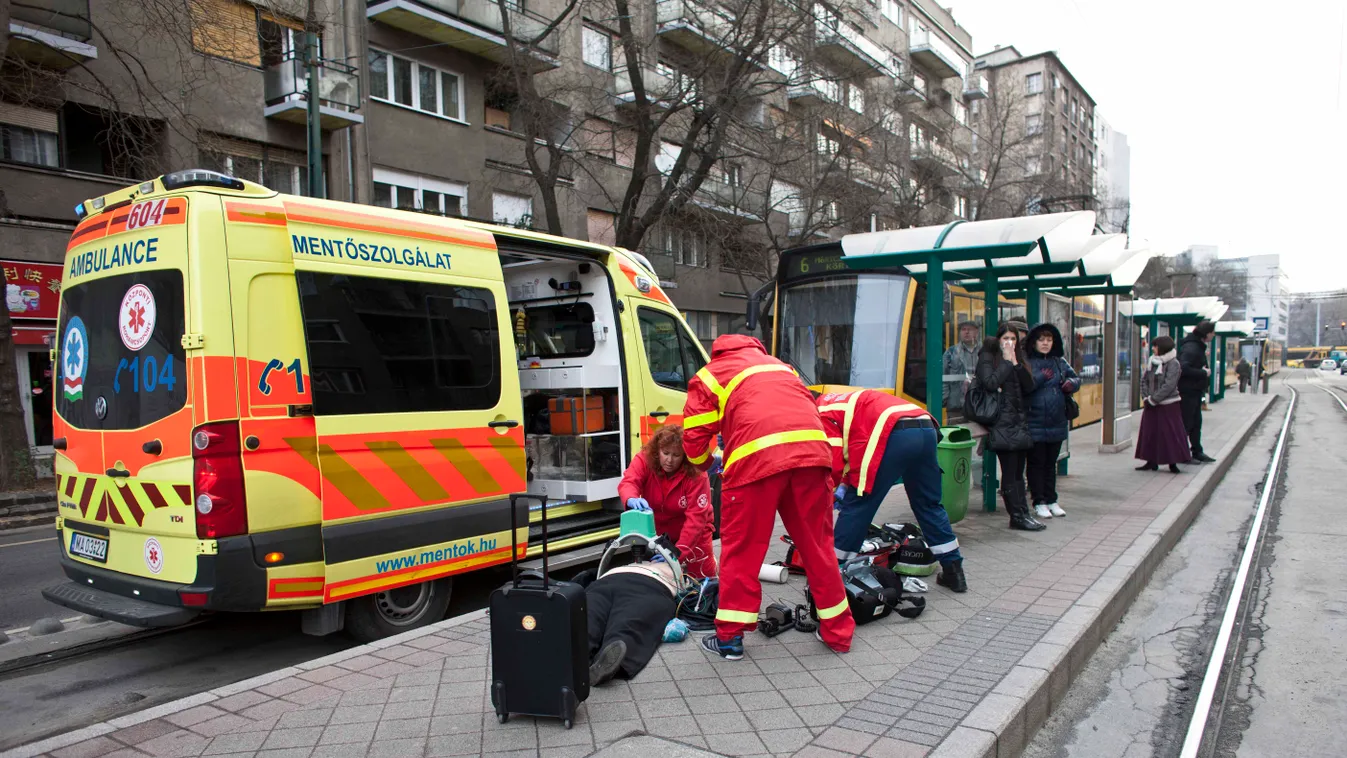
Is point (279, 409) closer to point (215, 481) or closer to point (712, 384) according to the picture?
point (215, 481)

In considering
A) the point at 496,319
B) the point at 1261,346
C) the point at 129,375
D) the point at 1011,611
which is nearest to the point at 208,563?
the point at 129,375

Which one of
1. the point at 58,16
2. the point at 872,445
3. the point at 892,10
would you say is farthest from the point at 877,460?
the point at 892,10

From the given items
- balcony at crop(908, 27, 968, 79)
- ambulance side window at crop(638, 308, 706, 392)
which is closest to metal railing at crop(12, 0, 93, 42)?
ambulance side window at crop(638, 308, 706, 392)

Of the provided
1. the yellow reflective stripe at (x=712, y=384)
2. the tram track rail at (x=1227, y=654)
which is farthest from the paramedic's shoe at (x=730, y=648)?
the tram track rail at (x=1227, y=654)

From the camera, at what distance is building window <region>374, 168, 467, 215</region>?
19.3m

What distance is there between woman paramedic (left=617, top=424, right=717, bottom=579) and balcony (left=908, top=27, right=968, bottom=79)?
4263 centimetres

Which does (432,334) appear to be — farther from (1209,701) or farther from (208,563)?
(1209,701)

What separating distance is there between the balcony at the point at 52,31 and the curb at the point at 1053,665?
49.2ft

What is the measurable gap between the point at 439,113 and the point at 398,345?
1717 cm

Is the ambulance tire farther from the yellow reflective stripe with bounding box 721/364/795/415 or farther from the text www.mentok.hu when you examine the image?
the yellow reflective stripe with bounding box 721/364/795/415

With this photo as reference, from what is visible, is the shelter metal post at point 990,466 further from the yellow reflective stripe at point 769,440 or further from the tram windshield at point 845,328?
the yellow reflective stripe at point 769,440

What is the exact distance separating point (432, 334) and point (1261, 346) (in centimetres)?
4927

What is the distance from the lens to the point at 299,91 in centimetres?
1611

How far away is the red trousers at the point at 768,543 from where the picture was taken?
4.16 m
